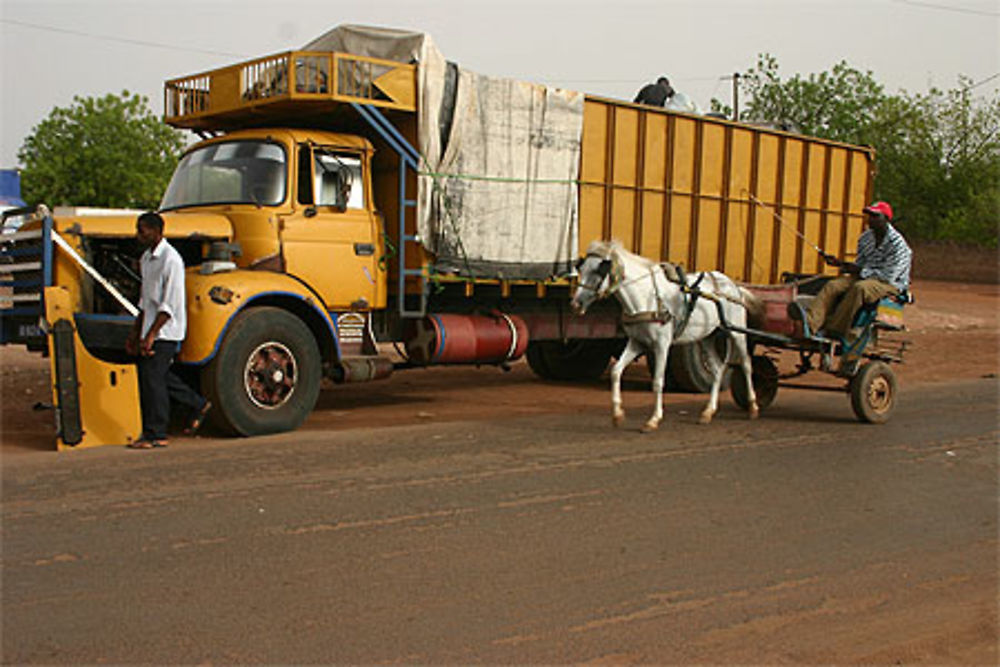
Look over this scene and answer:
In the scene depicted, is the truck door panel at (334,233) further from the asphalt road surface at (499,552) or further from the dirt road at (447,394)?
the asphalt road surface at (499,552)

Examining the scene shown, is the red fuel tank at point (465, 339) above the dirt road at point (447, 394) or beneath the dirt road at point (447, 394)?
above

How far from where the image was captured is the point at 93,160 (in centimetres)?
4084

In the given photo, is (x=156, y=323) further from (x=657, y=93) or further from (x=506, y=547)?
(x=657, y=93)

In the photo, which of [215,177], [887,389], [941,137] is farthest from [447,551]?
[941,137]

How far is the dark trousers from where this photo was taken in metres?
7.93

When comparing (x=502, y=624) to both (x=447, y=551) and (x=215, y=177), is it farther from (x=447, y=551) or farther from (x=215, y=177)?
(x=215, y=177)

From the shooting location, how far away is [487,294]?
11.2 metres

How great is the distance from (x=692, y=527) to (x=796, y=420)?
4.79 metres

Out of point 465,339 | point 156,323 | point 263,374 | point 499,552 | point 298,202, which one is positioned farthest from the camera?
point 465,339

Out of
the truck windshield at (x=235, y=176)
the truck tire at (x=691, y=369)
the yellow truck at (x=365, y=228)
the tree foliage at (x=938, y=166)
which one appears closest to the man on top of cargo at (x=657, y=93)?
the yellow truck at (x=365, y=228)

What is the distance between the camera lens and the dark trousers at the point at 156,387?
7.93m

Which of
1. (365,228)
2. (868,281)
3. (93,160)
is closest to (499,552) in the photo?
(365,228)

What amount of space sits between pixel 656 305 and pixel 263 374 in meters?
3.87

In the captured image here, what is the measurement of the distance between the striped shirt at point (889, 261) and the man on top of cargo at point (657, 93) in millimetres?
4058
